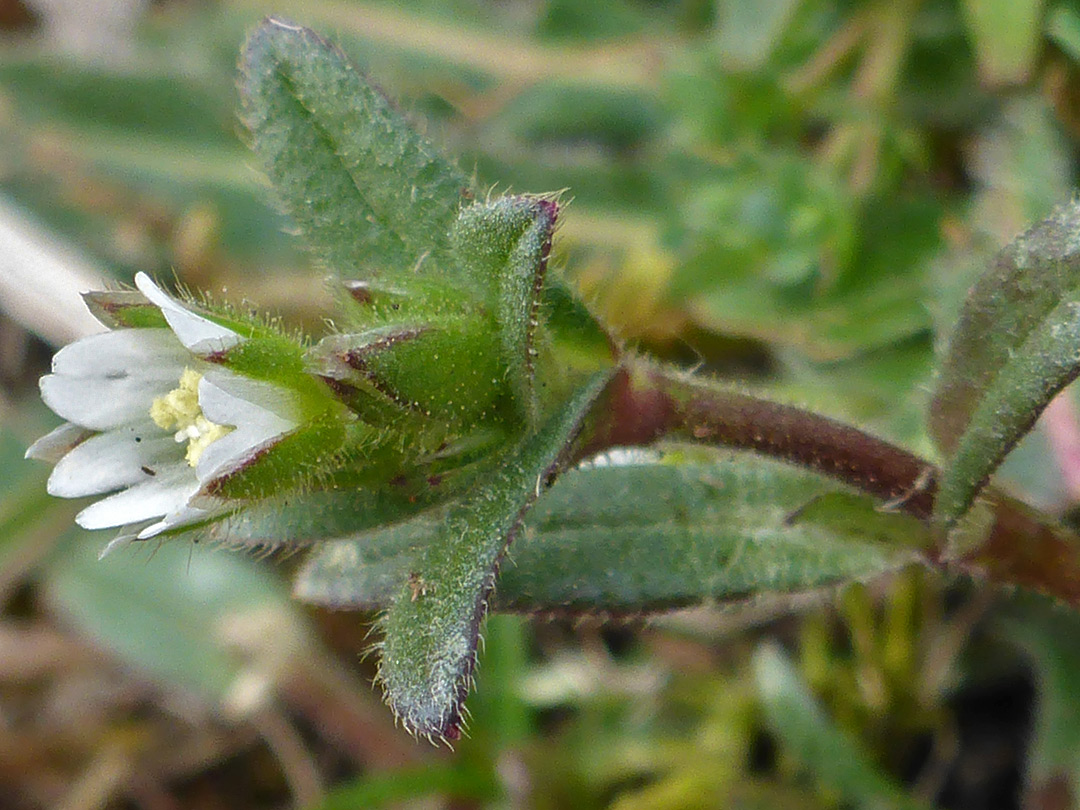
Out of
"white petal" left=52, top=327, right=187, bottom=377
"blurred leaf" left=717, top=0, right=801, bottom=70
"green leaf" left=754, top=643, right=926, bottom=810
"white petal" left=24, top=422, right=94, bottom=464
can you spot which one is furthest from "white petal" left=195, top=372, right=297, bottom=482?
"blurred leaf" left=717, top=0, right=801, bottom=70

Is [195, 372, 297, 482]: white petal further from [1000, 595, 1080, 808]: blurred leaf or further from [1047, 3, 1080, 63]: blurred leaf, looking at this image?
[1000, 595, 1080, 808]: blurred leaf

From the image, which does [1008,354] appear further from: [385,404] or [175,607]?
[175,607]

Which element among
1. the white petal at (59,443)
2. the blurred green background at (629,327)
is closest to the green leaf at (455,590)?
the white petal at (59,443)

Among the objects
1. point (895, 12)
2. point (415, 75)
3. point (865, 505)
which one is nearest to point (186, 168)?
point (415, 75)

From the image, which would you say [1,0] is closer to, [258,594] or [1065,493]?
[258,594]

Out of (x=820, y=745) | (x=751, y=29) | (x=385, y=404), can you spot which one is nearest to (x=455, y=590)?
(x=385, y=404)
